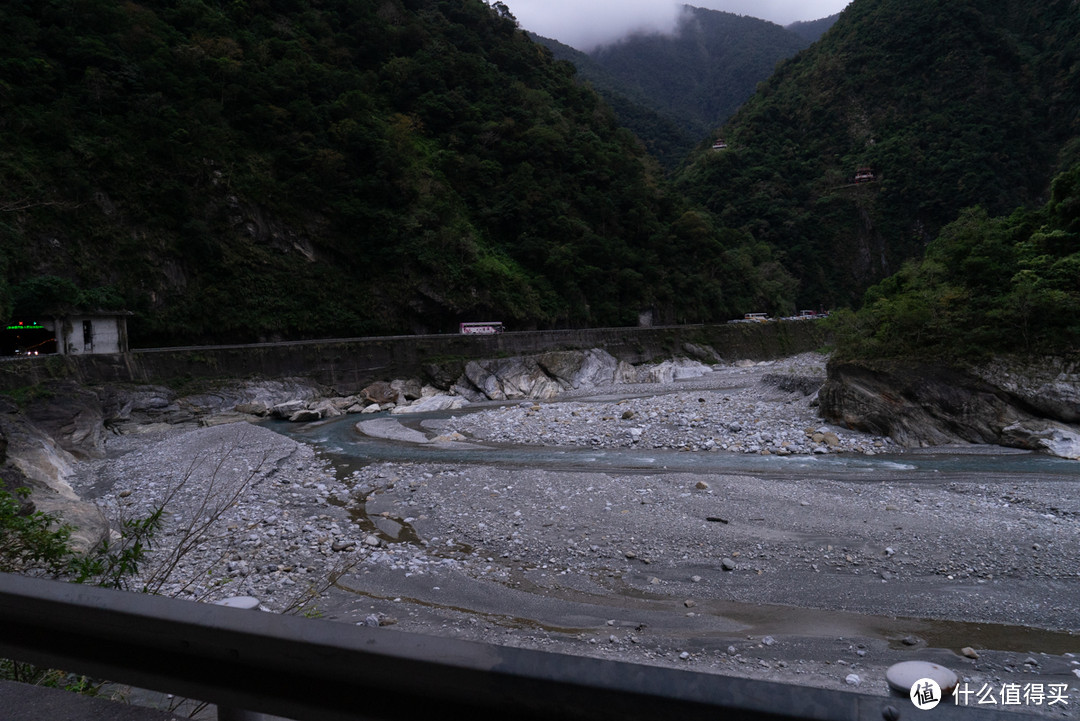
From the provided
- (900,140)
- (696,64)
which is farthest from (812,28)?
(900,140)

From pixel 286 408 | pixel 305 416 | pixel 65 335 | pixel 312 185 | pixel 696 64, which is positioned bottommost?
pixel 305 416

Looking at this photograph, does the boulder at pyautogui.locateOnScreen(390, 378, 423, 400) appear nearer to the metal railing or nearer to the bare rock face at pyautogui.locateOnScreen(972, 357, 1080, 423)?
the bare rock face at pyautogui.locateOnScreen(972, 357, 1080, 423)

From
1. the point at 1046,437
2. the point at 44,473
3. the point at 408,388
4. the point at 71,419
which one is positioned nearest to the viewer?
the point at 44,473

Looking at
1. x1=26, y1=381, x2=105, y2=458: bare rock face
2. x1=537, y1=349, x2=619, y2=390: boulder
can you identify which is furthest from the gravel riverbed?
x1=537, y1=349, x2=619, y2=390: boulder

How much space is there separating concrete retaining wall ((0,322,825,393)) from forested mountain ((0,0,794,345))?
9.80 ft

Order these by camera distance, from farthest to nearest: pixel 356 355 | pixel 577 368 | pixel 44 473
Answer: pixel 577 368 → pixel 356 355 → pixel 44 473

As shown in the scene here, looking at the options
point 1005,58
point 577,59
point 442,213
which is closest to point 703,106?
point 577,59

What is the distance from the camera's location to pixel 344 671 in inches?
54.6

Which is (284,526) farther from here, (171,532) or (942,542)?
(942,542)

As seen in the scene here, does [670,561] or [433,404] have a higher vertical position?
[670,561]

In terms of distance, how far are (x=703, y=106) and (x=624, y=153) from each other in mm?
104352

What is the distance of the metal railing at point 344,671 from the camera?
1.17 meters

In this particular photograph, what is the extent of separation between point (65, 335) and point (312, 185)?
16204 mm

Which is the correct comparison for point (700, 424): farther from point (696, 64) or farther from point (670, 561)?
point (696, 64)
